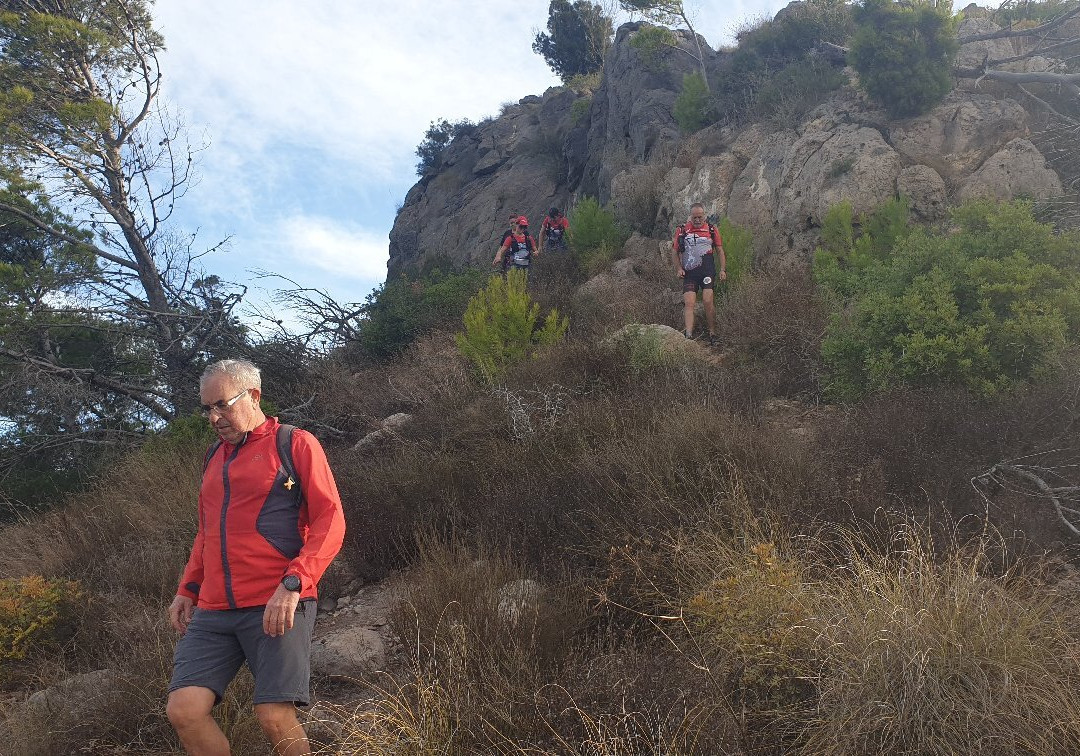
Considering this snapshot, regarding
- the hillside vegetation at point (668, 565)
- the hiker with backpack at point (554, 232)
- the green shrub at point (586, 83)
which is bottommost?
the hillside vegetation at point (668, 565)

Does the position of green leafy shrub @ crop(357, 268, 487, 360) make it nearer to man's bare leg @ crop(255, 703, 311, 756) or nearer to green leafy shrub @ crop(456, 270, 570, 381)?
green leafy shrub @ crop(456, 270, 570, 381)

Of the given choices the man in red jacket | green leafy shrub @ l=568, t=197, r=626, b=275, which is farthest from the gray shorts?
green leafy shrub @ l=568, t=197, r=626, b=275

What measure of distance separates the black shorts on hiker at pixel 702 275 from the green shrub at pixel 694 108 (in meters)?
10.1

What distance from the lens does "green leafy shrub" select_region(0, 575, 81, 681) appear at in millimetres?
5000

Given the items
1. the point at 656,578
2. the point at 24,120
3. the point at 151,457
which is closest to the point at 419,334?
the point at 151,457

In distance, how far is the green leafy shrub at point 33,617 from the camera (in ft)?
16.4

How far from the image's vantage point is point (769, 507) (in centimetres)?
421

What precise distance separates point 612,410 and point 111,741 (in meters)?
4.14

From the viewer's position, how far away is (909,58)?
13070 millimetres

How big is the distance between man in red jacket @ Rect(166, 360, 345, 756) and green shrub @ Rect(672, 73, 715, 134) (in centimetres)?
1718

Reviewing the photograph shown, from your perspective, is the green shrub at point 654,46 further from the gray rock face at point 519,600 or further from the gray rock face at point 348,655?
the gray rock face at point 348,655

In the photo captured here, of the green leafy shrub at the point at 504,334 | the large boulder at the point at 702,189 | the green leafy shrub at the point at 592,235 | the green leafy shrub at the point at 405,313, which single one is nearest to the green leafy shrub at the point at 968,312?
the green leafy shrub at the point at 504,334

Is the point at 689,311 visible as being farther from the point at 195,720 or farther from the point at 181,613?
the point at 195,720

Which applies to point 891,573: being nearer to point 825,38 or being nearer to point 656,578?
point 656,578
